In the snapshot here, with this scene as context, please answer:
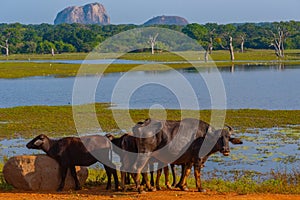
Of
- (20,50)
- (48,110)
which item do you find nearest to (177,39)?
(20,50)

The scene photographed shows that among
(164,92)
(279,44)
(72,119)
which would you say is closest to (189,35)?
(279,44)

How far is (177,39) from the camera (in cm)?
9669

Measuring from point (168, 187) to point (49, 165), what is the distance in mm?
2283

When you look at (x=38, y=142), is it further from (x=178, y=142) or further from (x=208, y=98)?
(x=208, y=98)

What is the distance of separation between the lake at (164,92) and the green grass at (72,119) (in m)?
2.98

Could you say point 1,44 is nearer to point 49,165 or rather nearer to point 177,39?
point 177,39

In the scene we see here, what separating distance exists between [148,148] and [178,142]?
577 millimetres

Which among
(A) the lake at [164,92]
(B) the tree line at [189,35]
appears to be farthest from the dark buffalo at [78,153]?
(B) the tree line at [189,35]

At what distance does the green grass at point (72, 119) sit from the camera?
2208 centimetres

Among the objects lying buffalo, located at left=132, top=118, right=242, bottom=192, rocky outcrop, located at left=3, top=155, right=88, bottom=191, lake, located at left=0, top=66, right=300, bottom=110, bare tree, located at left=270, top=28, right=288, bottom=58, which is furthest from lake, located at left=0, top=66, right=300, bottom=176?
bare tree, located at left=270, top=28, right=288, bottom=58

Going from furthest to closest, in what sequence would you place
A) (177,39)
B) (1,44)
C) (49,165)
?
(1,44) → (177,39) → (49,165)

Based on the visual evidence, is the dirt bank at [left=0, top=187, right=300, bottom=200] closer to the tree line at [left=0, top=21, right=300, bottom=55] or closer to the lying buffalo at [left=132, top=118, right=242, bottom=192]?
the lying buffalo at [left=132, top=118, right=242, bottom=192]

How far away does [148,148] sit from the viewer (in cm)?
970

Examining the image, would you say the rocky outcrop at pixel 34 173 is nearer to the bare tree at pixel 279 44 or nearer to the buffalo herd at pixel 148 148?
the buffalo herd at pixel 148 148
